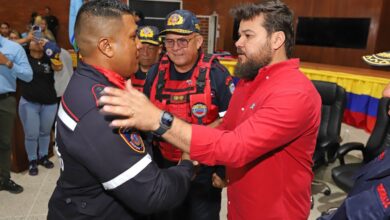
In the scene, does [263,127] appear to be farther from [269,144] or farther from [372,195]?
[372,195]

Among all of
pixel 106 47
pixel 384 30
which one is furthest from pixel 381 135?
pixel 384 30

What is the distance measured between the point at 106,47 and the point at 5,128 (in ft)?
7.80

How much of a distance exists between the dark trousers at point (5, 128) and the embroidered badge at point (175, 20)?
187cm

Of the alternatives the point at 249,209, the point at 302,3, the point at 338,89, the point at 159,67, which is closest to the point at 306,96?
the point at 249,209

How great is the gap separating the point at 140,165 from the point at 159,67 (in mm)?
1178

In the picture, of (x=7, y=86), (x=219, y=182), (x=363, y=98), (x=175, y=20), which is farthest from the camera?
(x=363, y=98)

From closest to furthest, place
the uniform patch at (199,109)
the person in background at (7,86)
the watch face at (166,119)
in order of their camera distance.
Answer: the watch face at (166,119) < the uniform patch at (199,109) < the person in background at (7,86)

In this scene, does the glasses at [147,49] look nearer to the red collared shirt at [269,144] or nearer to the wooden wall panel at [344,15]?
the red collared shirt at [269,144]

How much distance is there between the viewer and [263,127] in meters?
1.08

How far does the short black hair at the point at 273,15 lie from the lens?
129 centimetres

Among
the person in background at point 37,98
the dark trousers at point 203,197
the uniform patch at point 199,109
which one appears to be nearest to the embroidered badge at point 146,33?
the uniform patch at point 199,109

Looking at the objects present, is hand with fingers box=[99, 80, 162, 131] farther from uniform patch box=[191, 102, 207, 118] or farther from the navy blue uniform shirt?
uniform patch box=[191, 102, 207, 118]

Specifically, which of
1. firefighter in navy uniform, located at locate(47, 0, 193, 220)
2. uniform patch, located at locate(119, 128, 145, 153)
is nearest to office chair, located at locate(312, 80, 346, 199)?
firefighter in navy uniform, located at locate(47, 0, 193, 220)

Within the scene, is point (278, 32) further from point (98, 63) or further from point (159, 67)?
point (159, 67)
